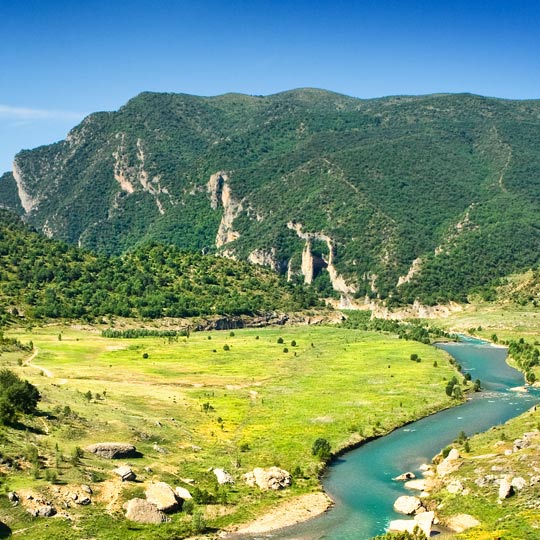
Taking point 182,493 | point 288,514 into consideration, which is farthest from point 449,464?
point 182,493

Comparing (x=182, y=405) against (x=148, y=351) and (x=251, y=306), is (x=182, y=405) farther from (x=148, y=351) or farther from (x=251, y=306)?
(x=251, y=306)

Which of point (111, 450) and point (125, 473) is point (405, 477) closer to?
point (125, 473)

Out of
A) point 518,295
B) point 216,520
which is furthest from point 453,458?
point 518,295

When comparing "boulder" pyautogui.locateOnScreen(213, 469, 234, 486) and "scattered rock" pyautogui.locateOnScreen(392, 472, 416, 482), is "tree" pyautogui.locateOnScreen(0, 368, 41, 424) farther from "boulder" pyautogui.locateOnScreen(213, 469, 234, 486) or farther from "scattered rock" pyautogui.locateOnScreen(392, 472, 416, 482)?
"scattered rock" pyautogui.locateOnScreen(392, 472, 416, 482)

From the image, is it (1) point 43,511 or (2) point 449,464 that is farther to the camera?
(2) point 449,464

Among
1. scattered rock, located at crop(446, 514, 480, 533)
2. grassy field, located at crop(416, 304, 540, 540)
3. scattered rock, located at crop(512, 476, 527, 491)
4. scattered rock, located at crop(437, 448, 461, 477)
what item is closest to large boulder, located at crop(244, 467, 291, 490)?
grassy field, located at crop(416, 304, 540, 540)
